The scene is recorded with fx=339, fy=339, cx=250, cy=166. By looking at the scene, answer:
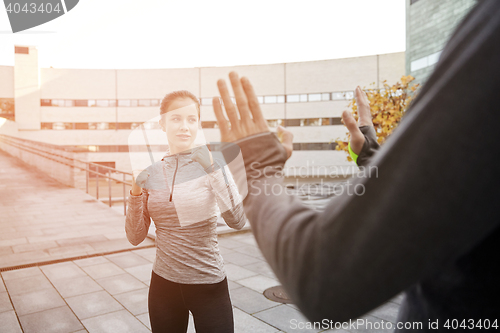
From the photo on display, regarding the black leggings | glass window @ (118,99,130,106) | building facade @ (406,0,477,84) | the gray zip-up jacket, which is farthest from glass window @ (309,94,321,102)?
the black leggings

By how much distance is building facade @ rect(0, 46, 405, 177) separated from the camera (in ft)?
120

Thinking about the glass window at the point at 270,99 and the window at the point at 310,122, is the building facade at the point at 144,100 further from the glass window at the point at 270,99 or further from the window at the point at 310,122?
the window at the point at 310,122

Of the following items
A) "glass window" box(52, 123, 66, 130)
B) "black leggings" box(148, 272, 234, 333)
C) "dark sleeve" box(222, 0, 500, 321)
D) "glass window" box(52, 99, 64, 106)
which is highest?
"glass window" box(52, 99, 64, 106)

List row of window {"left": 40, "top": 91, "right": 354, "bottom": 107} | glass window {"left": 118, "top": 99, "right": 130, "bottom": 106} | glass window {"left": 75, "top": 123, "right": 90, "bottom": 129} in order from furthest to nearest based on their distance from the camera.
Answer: glass window {"left": 118, "top": 99, "right": 130, "bottom": 106}, glass window {"left": 75, "top": 123, "right": 90, "bottom": 129}, row of window {"left": 40, "top": 91, "right": 354, "bottom": 107}

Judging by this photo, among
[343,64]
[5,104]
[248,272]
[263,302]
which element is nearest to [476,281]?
[263,302]

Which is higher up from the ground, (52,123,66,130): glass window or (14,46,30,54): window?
(14,46,30,54): window

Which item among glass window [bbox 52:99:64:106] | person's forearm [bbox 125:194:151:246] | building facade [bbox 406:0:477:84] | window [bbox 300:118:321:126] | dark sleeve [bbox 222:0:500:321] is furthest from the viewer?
glass window [bbox 52:99:64:106]

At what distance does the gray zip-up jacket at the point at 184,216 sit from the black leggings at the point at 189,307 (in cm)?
6

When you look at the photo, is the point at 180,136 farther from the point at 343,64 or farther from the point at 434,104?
the point at 343,64

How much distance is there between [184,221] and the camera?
2395mm

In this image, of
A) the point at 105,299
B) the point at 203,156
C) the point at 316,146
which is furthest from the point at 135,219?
the point at 316,146

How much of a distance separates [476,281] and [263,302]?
4.51 m

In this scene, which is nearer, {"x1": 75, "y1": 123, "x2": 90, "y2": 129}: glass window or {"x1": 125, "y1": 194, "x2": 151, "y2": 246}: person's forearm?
{"x1": 125, "y1": 194, "x2": 151, "y2": 246}: person's forearm

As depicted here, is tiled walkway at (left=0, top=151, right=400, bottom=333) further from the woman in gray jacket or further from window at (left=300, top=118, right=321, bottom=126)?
window at (left=300, top=118, right=321, bottom=126)
